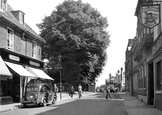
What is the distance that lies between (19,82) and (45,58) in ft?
76.3

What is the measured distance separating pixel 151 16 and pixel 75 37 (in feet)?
83.6

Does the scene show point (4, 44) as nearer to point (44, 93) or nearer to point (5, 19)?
point (5, 19)

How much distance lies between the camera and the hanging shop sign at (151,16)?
604 inches

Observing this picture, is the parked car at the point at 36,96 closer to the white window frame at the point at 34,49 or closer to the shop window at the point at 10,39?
the shop window at the point at 10,39

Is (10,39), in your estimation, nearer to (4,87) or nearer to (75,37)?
(4,87)

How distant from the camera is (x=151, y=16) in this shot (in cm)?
1548

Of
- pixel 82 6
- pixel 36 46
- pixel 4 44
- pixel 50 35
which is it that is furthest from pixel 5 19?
pixel 82 6

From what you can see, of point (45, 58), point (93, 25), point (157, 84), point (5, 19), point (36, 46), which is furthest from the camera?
point (45, 58)

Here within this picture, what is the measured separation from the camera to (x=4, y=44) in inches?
910

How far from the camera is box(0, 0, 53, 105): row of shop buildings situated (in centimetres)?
2219

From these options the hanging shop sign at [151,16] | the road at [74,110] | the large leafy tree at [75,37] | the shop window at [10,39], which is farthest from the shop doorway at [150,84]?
the large leafy tree at [75,37]

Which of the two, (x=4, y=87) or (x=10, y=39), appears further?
(x=10, y=39)

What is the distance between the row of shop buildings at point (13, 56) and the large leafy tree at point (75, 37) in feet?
36.9

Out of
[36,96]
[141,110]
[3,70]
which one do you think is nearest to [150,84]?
[141,110]
